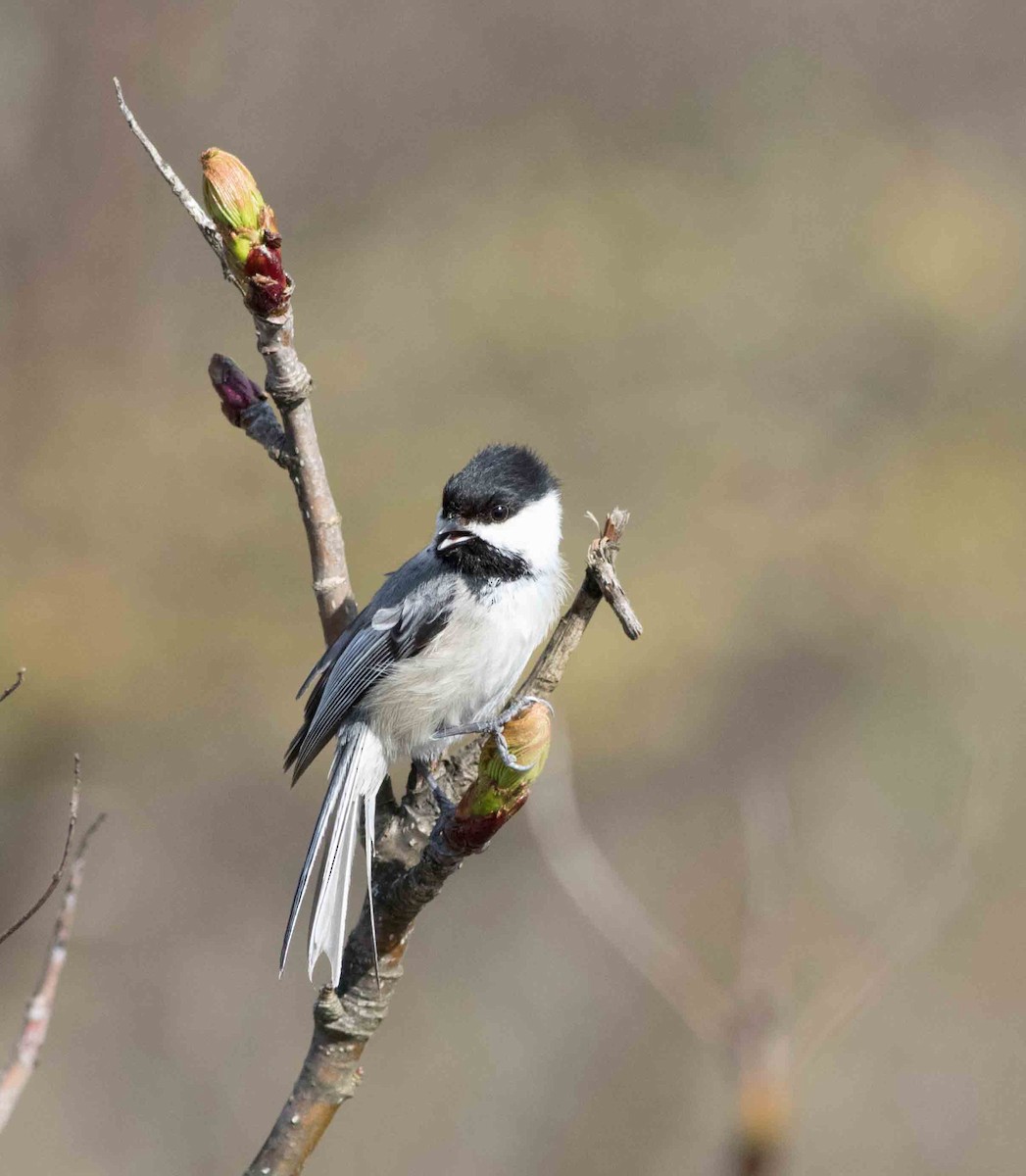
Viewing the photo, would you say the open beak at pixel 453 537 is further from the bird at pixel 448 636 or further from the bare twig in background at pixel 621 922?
the bare twig in background at pixel 621 922

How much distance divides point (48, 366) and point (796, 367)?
3.47 m

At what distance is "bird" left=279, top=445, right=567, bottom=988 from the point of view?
235 centimetres

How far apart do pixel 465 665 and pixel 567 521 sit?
2.76 metres

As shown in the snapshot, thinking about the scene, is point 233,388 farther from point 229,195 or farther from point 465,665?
point 465,665

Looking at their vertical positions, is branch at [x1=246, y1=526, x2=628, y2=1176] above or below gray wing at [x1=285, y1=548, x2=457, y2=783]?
below

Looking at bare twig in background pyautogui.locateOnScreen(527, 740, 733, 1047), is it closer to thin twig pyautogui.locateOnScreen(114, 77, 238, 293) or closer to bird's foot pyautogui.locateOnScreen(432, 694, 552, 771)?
bird's foot pyautogui.locateOnScreen(432, 694, 552, 771)

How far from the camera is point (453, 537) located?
2449 mm

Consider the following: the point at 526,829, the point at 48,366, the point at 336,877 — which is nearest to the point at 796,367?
the point at 526,829

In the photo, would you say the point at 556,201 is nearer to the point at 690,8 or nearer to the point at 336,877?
the point at 690,8

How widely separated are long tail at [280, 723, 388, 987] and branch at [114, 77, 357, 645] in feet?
1.11

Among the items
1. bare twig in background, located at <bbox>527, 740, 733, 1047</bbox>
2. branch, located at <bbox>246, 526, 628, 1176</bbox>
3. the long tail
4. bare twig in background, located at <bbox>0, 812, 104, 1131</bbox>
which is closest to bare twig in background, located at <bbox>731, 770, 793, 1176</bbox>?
bare twig in background, located at <bbox>527, 740, 733, 1047</bbox>

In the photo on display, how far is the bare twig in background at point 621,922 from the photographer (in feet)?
5.54

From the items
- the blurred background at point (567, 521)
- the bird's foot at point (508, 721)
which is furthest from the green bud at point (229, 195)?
the blurred background at point (567, 521)

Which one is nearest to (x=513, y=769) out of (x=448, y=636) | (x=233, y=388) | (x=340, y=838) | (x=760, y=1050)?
(x=760, y=1050)
